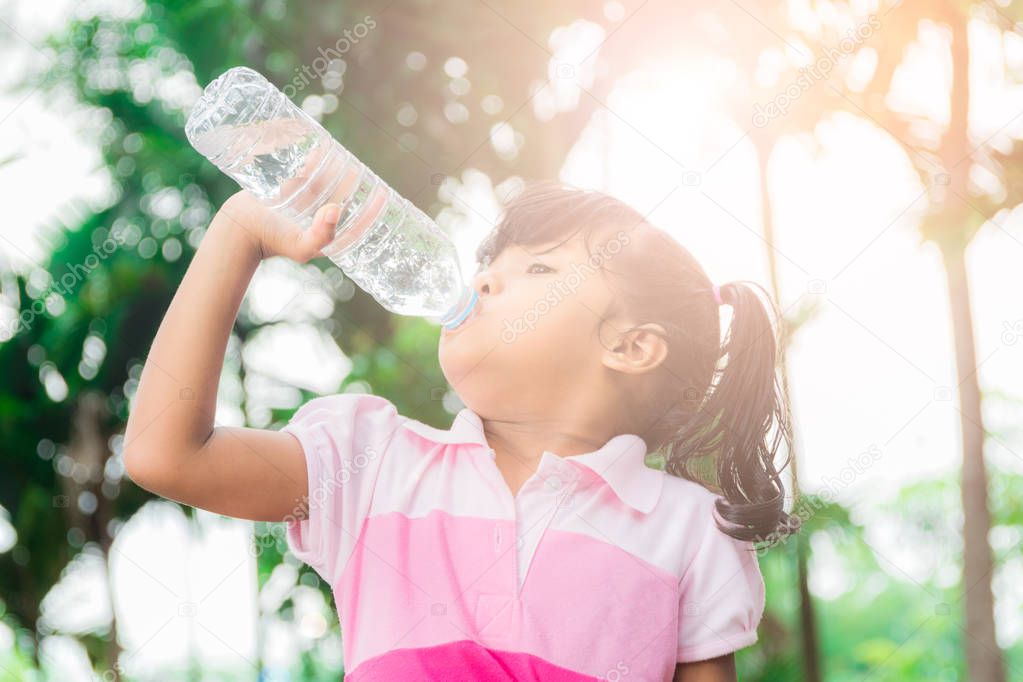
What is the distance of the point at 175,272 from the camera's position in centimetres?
276

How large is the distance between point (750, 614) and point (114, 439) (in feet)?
8.94

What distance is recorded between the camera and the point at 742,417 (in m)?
1.15

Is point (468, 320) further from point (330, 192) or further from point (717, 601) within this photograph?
point (717, 601)

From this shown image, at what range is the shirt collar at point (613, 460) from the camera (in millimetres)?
1039

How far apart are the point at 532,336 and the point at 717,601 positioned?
32 centimetres

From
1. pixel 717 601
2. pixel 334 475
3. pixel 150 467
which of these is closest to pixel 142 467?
pixel 150 467

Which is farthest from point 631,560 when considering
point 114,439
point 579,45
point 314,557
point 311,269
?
point 114,439

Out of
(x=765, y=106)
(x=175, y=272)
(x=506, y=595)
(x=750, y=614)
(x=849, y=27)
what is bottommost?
(x=175, y=272)

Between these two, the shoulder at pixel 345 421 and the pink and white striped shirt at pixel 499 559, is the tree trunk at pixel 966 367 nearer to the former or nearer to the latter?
the pink and white striped shirt at pixel 499 559

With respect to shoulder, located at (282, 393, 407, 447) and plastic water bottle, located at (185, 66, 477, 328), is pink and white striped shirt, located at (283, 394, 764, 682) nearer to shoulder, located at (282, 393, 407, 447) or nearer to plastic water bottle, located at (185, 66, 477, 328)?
shoulder, located at (282, 393, 407, 447)

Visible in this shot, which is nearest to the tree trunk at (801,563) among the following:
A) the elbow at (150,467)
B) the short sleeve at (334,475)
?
the short sleeve at (334,475)

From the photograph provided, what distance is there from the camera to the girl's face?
101 centimetres

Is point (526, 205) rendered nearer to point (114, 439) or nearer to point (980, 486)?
point (980, 486)

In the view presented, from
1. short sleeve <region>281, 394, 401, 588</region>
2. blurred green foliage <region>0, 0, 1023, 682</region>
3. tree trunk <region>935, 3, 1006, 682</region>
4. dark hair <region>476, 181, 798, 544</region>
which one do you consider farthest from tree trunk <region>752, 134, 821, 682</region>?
short sleeve <region>281, 394, 401, 588</region>
